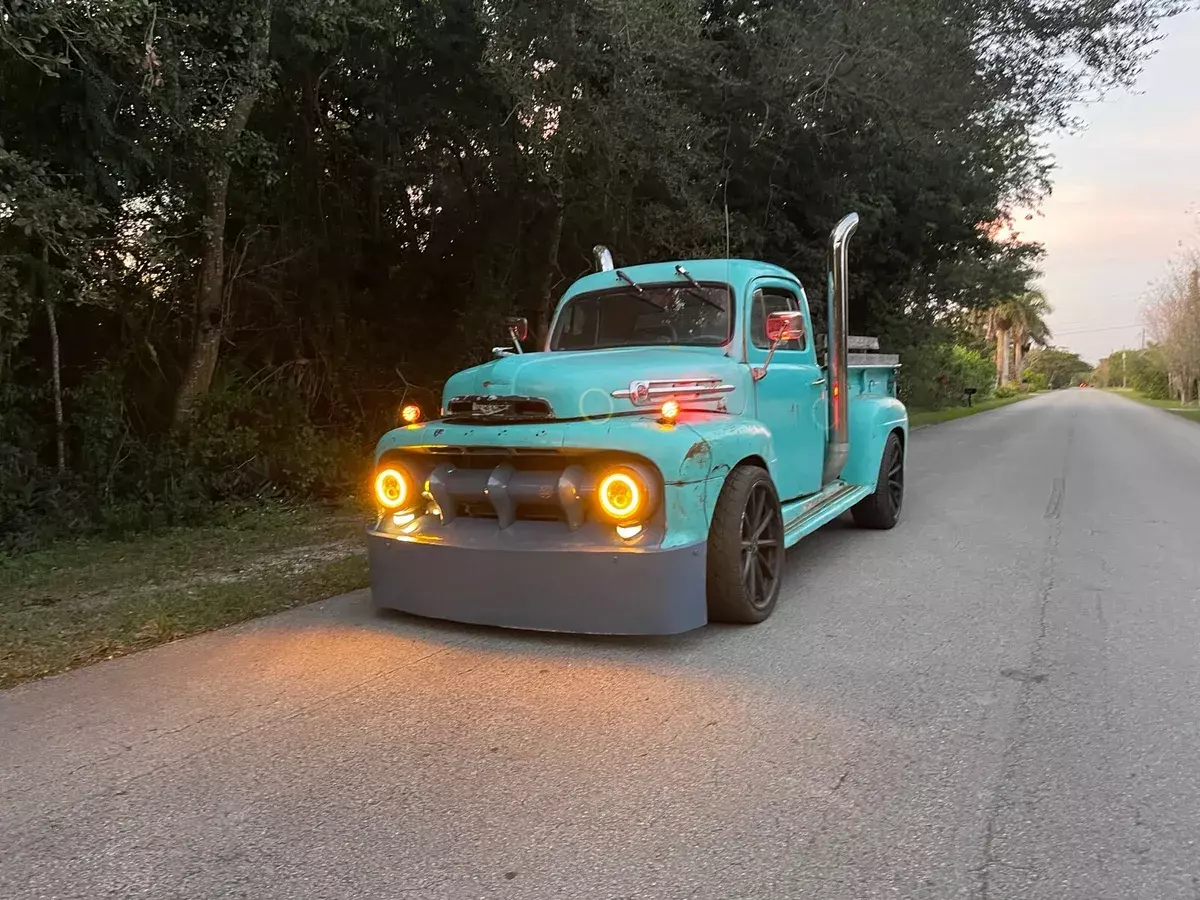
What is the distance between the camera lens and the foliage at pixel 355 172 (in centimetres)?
786

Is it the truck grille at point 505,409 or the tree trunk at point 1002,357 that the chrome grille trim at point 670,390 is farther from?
the tree trunk at point 1002,357

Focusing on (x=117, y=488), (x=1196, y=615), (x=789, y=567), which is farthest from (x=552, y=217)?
(x=1196, y=615)

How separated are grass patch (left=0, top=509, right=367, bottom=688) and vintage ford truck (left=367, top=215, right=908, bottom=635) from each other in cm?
138

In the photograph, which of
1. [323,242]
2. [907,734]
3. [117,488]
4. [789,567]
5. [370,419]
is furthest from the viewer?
[370,419]

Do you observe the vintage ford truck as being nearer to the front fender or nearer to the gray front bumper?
the gray front bumper

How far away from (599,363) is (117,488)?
25.2ft

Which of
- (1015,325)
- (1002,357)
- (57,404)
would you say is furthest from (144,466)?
(1002,357)

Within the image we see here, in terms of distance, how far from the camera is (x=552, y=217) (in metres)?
14.1

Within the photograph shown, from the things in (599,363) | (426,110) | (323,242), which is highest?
(426,110)

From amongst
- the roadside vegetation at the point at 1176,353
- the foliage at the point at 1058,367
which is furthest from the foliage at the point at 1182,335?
the foliage at the point at 1058,367

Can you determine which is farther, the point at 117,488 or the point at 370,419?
the point at 370,419

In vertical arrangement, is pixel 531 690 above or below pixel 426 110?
below

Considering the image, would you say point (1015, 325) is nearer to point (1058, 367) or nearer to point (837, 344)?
point (837, 344)

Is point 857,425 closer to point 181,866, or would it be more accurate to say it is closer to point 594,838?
point 594,838
